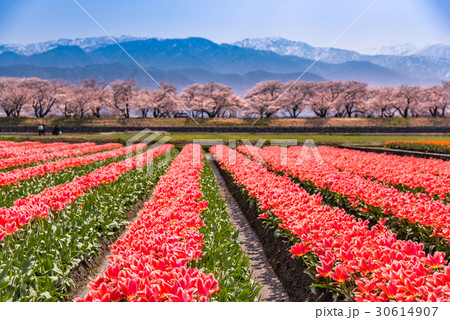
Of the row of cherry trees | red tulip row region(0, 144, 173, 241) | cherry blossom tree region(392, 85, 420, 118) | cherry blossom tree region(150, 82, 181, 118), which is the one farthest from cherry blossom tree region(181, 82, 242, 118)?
red tulip row region(0, 144, 173, 241)

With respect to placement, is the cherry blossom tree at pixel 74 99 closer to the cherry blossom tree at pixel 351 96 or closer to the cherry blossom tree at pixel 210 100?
the cherry blossom tree at pixel 210 100

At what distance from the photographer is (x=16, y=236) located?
546 centimetres

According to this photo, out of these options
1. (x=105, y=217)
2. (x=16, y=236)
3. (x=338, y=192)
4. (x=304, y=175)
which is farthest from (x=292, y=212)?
(x=304, y=175)

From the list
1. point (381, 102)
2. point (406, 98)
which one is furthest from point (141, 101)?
point (406, 98)

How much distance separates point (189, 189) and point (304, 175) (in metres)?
5.26

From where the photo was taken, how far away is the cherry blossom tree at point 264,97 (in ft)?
304

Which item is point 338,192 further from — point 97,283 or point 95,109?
point 95,109

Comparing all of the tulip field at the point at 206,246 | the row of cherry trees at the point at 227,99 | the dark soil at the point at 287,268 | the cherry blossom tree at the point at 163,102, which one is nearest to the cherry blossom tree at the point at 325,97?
the row of cherry trees at the point at 227,99

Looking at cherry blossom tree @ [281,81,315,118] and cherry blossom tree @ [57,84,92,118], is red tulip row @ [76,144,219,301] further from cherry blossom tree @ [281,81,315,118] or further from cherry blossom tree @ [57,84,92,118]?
cherry blossom tree @ [281,81,315,118]

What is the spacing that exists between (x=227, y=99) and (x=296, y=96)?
17.9m

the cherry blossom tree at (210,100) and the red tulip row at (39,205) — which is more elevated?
the cherry blossom tree at (210,100)

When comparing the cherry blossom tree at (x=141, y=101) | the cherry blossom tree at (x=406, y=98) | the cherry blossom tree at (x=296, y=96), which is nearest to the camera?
the cherry blossom tree at (x=141, y=101)

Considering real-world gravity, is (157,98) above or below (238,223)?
above

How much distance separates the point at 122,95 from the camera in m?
91.3
